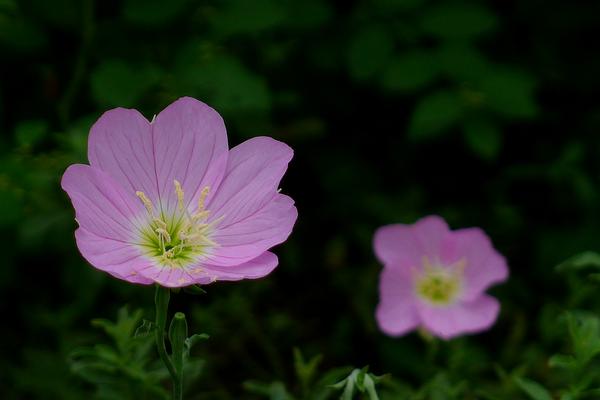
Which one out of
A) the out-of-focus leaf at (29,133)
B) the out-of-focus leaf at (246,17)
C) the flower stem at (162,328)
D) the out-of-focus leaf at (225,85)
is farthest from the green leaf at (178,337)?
the out-of-focus leaf at (246,17)

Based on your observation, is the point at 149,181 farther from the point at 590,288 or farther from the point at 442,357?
the point at 442,357

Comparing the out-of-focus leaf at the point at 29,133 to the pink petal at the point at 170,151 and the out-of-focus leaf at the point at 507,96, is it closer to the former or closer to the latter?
the pink petal at the point at 170,151

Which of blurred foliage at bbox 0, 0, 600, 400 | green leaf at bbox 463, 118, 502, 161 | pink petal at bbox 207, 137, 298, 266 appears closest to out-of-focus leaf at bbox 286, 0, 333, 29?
blurred foliage at bbox 0, 0, 600, 400

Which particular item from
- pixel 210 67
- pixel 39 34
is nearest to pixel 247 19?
pixel 210 67

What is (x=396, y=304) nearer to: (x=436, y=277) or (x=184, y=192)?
(x=436, y=277)

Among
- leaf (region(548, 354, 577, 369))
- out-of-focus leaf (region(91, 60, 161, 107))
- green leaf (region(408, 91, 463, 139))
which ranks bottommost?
leaf (region(548, 354, 577, 369))

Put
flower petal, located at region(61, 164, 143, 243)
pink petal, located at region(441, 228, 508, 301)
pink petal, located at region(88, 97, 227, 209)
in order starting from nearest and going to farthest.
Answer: flower petal, located at region(61, 164, 143, 243) → pink petal, located at region(88, 97, 227, 209) → pink petal, located at region(441, 228, 508, 301)

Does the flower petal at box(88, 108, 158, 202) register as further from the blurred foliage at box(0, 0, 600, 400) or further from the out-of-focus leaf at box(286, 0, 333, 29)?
the out-of-focus leaf at box(286, 0, 333, 29)
